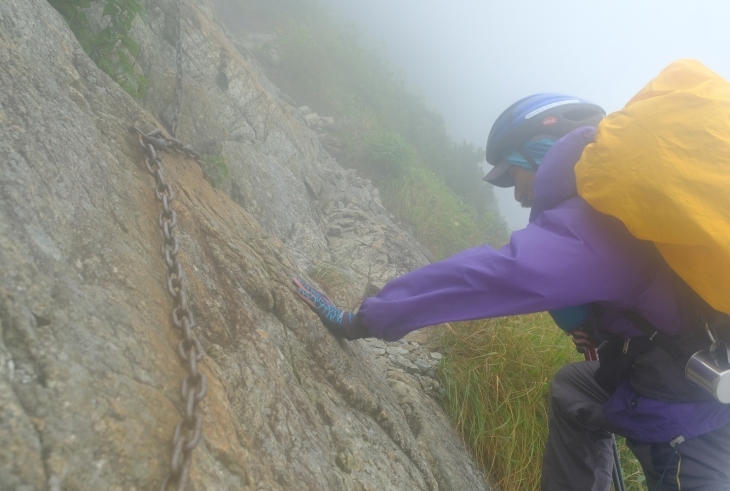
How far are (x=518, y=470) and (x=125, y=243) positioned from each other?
3053 millimetres

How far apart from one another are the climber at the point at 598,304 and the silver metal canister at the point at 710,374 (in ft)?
0.36

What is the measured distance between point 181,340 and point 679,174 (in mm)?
1971

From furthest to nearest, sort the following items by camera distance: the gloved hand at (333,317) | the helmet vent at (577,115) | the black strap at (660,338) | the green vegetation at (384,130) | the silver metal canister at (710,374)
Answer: the green vegetation at (384,130)
the helmet vent at (577,115)
the gloved hand at (333,317)
the black strap at (660,338)
the silver metal canister at (710,374)

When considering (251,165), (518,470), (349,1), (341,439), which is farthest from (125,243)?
(349,1)

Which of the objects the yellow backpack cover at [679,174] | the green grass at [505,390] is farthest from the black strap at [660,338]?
the green grass at [505,390]

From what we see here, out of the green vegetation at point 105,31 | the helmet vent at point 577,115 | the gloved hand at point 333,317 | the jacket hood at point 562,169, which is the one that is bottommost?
the gloved hand at point 333,317

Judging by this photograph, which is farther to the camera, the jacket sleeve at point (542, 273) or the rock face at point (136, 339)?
the jacket sleeve at point (542, 273)

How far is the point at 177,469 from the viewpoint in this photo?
1177 millimetres

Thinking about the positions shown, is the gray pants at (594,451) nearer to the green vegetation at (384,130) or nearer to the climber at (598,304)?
the climber at (598,304)

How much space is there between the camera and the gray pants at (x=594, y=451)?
6.42 ft

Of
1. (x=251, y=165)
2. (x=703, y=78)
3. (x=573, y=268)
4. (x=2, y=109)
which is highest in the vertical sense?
(x=703, y=78)

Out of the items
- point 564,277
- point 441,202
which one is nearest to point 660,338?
point 564,277

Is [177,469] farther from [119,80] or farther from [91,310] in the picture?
[119,80]

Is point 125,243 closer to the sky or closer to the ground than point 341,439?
closer to the sky
